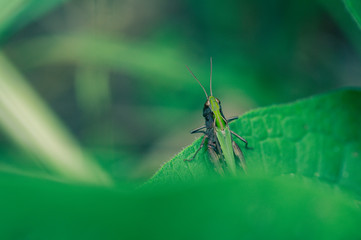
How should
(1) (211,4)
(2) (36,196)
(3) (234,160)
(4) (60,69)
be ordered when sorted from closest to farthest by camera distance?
(2) (36,196)
(3) (234,160)
(1) (211,4)
(4) (60,69)

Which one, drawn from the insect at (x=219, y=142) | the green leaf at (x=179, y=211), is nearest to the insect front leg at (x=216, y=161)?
the insect at (x=219, y=142)

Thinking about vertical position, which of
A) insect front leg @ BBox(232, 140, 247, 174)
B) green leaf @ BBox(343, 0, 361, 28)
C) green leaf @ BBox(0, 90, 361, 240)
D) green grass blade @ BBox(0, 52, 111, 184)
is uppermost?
green grass blade @ BBox(0, 52, 111, 184)

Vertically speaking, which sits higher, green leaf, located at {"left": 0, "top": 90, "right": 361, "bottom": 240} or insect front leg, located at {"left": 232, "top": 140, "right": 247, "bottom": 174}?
insect front leg, located at {"left": 232, "top": 140, "right": 247, "bottom": 174}

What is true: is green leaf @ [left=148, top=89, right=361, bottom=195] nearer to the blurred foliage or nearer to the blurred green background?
the blurred foliage

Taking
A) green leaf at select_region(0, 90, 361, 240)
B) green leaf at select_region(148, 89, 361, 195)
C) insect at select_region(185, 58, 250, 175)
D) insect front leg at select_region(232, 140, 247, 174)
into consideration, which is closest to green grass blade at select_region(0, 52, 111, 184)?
insect at select_region(185, 58, 250, 175)

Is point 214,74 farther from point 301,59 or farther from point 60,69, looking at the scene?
point 60,69

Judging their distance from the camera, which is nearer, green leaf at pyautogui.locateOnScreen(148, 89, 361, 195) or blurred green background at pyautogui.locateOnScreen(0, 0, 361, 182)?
green leaf at pyautogui.locateOnScreen(148, 89, 361, 195)

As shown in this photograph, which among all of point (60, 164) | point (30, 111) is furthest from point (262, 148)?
point (30, 111)
